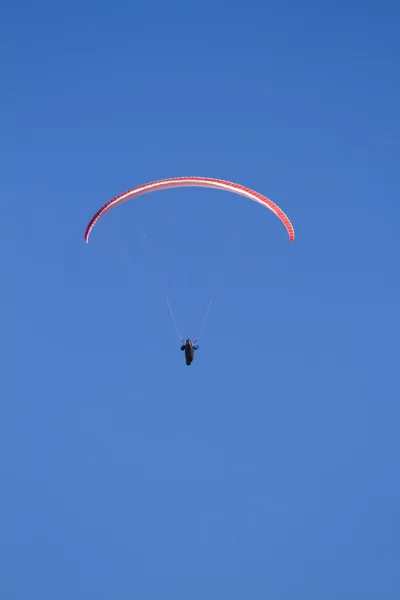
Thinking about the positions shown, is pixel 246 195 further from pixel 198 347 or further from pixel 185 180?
pixel 198 347

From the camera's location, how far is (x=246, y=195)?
41906 mm

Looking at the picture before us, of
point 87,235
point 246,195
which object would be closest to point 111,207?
point 87,235

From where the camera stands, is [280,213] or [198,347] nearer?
[280,213]

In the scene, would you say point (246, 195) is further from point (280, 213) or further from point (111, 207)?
point (111, 207)

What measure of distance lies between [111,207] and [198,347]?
258 inches

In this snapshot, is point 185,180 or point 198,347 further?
point 198,347

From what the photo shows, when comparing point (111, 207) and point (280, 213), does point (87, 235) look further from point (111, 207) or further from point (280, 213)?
point (280, 213)

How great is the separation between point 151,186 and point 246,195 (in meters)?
3.33

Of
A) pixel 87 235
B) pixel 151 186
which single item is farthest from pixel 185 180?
pixel 87 235

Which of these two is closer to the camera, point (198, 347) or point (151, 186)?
point (151, 186)

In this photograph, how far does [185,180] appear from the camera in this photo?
41.5 metres

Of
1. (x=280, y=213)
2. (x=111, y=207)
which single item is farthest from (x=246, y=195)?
(x=111, y=207)

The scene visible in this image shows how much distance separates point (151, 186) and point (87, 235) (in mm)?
3189

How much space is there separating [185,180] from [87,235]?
14.3 feet
